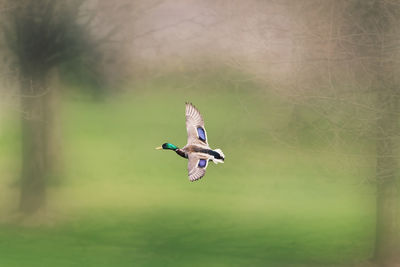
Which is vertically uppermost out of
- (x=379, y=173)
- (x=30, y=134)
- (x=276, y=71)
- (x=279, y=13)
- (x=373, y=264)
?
(x=279, y=13)

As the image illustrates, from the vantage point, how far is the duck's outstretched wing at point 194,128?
377 inches

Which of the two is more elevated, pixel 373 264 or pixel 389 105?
pixel 389 105

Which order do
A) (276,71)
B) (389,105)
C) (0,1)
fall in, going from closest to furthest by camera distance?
1. (389,105)
2. (276,71)
3. (0,1)

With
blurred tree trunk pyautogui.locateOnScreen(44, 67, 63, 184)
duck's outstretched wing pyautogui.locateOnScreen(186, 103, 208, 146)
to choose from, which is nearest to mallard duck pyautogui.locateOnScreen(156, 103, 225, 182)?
duck's outstretched wing pyautogui.locateOnScreen(186, 103, 208, 146)

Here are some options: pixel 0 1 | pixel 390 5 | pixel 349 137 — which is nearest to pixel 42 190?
pixel 0 1

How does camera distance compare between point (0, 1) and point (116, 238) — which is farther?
point (0, 1)

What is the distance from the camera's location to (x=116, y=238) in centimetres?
1140

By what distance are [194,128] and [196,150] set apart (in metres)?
0.52

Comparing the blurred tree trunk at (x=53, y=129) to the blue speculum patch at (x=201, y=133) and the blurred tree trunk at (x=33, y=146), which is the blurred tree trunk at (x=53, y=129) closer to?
the blurred tree trunk at (x=33, y=146)

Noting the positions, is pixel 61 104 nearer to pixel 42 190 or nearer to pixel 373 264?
pixel 42 190

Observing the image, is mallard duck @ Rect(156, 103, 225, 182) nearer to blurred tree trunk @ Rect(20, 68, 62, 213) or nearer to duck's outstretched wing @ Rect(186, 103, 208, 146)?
duck's outstretched wing @ Rect(186, 103, 208, 146)

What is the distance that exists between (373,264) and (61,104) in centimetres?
651

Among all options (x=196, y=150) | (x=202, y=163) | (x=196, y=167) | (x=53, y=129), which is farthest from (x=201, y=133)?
(x=53, y=129)

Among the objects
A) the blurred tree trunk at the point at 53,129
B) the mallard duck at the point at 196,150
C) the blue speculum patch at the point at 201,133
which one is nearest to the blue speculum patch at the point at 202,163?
the mallard duck at the point at 196,150
